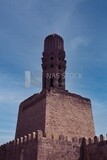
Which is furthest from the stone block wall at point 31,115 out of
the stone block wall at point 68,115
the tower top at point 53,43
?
the tower top at point 53,43

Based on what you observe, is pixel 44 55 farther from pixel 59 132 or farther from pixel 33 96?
pixel 59 132

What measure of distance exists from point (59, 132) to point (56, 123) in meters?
0.86

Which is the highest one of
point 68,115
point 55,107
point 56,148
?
point 55,107

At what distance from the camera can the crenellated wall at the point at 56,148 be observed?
21.1m

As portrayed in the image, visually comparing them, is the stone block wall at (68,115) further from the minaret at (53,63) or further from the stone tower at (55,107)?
the minaret at (53,63)

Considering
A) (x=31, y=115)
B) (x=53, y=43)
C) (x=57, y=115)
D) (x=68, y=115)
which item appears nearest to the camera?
(x=57, y=115)

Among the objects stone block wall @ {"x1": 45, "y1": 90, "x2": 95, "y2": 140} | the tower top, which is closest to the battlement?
stone block wall @ {"x1": 45, "y1": 90, "x2": 95, "y2": 140}

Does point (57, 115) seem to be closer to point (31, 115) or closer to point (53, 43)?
point (31, 115)

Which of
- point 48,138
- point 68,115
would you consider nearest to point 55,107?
point 68,115

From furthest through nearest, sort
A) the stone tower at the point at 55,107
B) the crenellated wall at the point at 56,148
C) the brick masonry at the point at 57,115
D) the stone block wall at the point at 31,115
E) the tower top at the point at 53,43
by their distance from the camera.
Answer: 1. the tower top at the point at 53,43
2. the stone block wall at the point at 31,115
3. the stone tower at the point at 55,107
4. the brick masonry at the point at 57,115
5. the crenellated wall at the point at 56,148

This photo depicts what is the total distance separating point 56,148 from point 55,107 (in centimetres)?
573

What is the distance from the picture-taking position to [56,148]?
71.5 feet

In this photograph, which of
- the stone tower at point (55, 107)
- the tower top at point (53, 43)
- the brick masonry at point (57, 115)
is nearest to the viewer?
the brick masonry at point (57, 115)

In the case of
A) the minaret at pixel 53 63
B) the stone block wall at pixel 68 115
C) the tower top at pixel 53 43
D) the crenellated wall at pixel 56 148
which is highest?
the tower top at pixel 53 43
